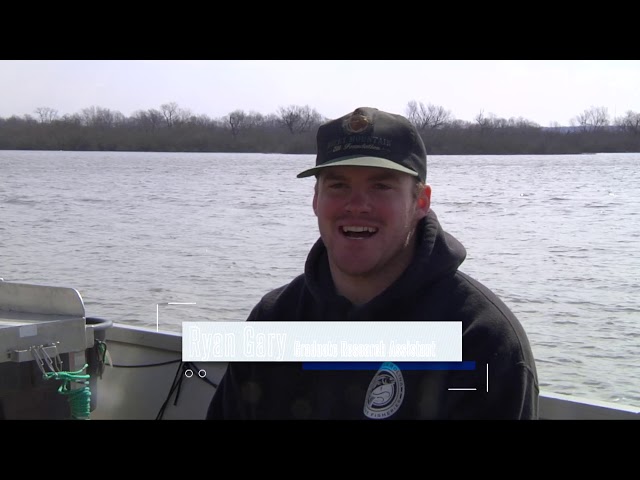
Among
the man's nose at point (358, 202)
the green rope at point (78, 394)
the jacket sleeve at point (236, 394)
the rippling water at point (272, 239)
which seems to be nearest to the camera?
the man's nose at point (358, 202)

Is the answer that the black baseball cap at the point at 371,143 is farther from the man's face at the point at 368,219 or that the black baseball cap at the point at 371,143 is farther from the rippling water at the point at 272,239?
the rippling water at the point at 272,239

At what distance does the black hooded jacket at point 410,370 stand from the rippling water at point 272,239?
2.74 meters

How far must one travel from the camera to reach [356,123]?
1.58 m

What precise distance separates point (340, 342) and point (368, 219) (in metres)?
0.25

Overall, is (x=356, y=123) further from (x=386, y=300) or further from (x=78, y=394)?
(x=78, y=394)

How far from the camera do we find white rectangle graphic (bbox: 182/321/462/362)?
1464 millimetres

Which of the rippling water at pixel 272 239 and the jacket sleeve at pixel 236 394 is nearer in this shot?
the jacket sleeve at pixel 236 394

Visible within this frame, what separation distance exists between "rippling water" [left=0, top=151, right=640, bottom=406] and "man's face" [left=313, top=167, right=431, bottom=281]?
2.77 meters

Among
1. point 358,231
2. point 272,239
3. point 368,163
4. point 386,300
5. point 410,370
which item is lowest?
point 272,239

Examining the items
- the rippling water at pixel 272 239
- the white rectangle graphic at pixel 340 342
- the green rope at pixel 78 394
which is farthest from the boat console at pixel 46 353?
the rippling water at pixel 272 239

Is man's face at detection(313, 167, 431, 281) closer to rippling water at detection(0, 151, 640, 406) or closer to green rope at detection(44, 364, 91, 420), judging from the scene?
green rope at detection(44, 364, 91, 420)

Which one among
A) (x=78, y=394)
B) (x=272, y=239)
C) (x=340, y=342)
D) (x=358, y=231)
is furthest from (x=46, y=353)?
(x=272, y=239)

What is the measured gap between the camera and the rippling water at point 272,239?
499 centimetres
